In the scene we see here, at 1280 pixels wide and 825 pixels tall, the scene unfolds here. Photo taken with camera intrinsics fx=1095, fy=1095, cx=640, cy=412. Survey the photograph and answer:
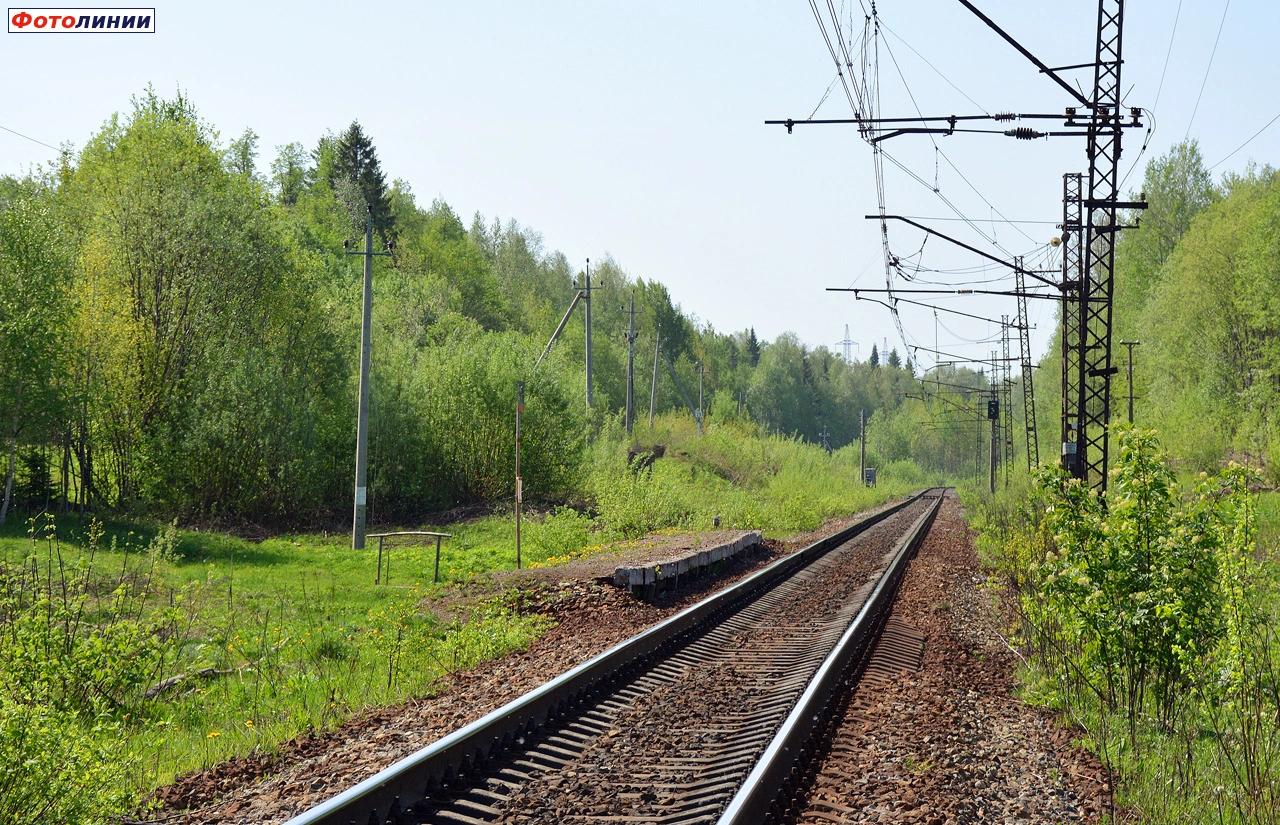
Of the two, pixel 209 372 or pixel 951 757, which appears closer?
pixel 951 757

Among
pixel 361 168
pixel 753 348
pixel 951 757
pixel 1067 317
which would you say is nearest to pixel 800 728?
pixel 951 757

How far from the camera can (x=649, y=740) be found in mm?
7426

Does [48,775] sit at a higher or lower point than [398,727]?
higher

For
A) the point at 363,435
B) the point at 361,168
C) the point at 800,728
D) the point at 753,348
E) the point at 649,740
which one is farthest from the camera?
the point at 753,348

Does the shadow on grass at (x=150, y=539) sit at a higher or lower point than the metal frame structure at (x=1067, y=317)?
lower

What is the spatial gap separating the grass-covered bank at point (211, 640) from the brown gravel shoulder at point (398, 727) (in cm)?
32

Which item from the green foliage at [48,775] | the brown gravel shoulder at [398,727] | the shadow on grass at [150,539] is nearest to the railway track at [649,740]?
the brown gravel shoulder at [398,727]

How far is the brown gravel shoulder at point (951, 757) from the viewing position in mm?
6086

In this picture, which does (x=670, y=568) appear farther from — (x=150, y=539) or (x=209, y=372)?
(x=209, y=372)

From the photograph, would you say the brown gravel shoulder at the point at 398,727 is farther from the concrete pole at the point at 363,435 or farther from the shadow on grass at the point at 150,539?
the concrete pole at the point at 363,435

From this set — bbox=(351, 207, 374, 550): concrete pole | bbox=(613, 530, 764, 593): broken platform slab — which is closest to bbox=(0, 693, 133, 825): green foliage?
bbox=(613, 530, 764, 593): broken platform slab

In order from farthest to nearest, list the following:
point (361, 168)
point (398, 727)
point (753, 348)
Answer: point (753, 348), point (361, 168), point (398, 727)

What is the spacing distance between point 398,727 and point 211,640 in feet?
15.5

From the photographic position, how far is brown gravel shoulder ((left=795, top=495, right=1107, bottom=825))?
6086 millimetres
